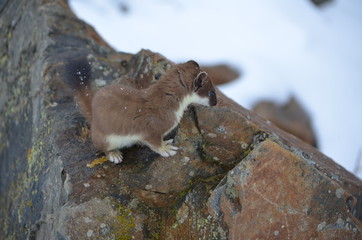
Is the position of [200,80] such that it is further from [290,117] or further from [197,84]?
[290,117]

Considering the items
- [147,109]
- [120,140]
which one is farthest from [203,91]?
[120,140]

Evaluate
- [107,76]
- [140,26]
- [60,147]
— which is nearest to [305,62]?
[140,26]

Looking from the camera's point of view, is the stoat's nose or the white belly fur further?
the stoat's nose

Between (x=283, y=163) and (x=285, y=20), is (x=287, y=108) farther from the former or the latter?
(x=283, y=163)

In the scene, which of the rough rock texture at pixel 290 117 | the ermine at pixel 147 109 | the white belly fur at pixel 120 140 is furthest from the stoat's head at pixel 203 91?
the rough rock texture at pixel 290 117

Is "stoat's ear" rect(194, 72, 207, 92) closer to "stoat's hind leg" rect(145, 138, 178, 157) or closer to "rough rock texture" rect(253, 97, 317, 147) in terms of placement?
"stoat's hind leg" rect(145, 138, 178, 157)

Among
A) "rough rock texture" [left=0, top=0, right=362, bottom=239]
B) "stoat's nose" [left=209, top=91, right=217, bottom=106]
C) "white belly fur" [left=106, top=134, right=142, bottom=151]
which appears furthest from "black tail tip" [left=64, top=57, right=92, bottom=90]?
"stoat's nose" [left=209, top=91, right=217, bottom=106]
